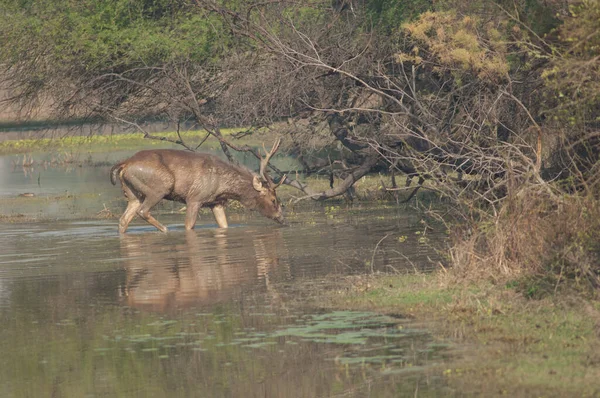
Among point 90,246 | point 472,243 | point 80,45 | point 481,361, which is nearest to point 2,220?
point 80,45

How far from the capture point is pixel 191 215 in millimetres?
21562

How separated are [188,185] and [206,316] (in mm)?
10067

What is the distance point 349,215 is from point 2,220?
7269 millimetres

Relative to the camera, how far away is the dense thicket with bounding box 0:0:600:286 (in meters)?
12.7

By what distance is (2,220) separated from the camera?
24344 mm

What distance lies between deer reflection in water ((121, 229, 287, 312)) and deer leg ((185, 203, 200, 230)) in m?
0.43

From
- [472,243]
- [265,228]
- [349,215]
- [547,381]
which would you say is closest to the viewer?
[547,381]

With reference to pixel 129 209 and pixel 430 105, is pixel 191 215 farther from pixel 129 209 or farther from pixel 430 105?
pixel 430 105

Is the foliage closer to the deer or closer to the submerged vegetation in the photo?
the submerged vegetation

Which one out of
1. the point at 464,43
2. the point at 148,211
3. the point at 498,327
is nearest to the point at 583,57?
the point at 498,327

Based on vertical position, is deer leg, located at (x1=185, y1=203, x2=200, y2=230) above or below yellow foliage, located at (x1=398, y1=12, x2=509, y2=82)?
below

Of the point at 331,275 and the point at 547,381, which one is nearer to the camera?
the point at 547,381


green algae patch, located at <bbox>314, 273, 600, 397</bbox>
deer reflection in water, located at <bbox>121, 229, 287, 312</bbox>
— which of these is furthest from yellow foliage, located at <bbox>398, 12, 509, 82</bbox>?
green algae patch, located at <bbox>314, 273, 600, 397</bbox>

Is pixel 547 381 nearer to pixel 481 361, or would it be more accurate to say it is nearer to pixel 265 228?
pixel 481 361
